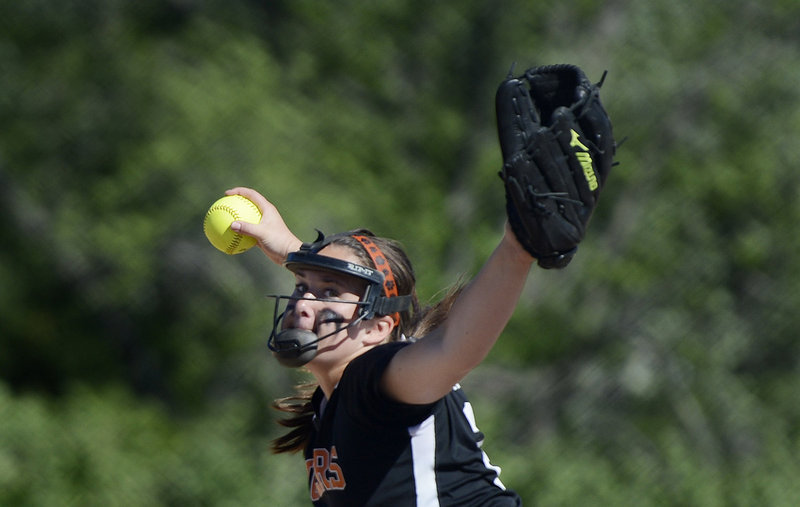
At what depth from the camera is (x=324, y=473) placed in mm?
2719

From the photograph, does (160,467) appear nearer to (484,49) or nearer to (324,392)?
(484,49)

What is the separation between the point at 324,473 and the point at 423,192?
653 cm

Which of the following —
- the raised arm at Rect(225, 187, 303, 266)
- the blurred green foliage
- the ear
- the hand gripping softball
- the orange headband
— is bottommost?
the hand gripping softball

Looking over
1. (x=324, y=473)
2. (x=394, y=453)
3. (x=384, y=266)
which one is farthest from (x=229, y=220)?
(x=394, y=453)

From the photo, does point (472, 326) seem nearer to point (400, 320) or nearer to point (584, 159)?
point (584, 159)

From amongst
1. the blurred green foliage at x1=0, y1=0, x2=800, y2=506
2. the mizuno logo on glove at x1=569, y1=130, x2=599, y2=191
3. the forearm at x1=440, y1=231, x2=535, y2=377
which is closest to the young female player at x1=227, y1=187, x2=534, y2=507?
the forearm at x1=440, y1=231, x2=535, y2=377

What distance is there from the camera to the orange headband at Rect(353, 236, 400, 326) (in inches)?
112

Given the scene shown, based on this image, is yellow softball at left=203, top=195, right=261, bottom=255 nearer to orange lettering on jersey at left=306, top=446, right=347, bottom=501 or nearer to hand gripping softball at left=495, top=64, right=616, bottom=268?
orange lettering on jersey at left=306, top=446, right=347, bottom=501

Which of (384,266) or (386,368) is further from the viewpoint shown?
(384,266)

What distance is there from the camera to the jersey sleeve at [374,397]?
2404 mm

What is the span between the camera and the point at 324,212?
837 centimetres

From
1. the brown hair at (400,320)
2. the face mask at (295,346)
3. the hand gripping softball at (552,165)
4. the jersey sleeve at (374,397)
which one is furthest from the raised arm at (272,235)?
the hand gripping softball at (552,165)

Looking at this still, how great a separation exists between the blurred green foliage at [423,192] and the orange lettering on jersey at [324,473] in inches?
217

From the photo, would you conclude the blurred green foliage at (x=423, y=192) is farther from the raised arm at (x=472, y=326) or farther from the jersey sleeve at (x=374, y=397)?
the raised arm at (x=472, y=326)
